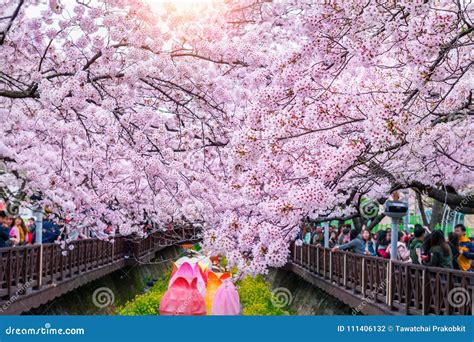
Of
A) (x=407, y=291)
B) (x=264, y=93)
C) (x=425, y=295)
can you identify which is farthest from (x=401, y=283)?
(x=264, y=93)

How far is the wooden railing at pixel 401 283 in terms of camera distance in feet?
33.6

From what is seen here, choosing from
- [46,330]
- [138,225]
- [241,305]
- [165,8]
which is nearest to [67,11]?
[165,8]

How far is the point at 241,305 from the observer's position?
1110 inches

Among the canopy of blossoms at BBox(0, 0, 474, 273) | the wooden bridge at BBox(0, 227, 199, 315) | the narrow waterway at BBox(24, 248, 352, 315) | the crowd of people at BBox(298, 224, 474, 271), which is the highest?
the canopy of blossoms at BBox(0, 0, 474, 273)

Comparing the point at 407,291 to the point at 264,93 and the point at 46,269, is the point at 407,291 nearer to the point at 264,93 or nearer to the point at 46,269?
the point at 264,93

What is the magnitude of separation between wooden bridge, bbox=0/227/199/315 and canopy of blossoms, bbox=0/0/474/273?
237 centimetres

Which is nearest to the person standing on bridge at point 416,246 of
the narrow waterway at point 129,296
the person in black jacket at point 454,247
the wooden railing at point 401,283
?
the wooden railing at point 401,283

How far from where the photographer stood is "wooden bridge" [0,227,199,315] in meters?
14.1

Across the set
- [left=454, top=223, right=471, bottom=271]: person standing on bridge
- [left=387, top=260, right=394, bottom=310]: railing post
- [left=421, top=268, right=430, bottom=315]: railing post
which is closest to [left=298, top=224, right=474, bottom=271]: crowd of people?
[left=454, top=223, right=471, bottom=271]: person standing on bridge

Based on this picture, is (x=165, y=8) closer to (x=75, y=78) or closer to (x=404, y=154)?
(x=75, y=78)

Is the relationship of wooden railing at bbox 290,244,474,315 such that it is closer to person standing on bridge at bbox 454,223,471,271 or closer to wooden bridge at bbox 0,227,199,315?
person standing on bridge at bbox 454,223,471,271

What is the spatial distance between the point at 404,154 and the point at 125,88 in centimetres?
406

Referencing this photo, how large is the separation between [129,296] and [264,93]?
84.0 ft

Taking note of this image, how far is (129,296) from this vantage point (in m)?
32.1
